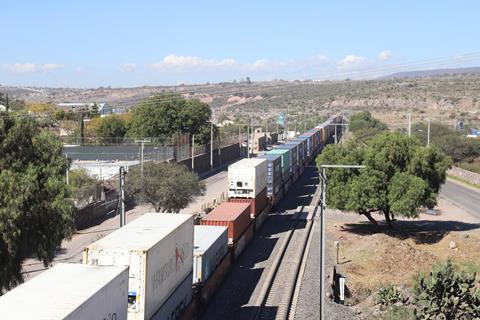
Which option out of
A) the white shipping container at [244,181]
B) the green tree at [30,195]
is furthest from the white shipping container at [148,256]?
the white shipping container at [244,181]

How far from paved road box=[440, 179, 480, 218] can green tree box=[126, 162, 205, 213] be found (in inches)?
1013

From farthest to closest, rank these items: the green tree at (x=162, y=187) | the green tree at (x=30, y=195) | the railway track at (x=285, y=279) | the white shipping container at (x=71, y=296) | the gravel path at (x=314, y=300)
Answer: the green tree at (x=162, y=187)
the railway track at (x=285, y=279)
the gravel path at (x=314, y=300)
the green tree at (x=30, y=195)
the white shipping container at (x=71, y=296)

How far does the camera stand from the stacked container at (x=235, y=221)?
3256 cm

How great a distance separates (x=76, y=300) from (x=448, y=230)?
36.5 meters

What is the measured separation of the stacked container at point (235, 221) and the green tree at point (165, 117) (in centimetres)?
4670

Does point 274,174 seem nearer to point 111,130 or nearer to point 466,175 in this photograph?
point 466,175

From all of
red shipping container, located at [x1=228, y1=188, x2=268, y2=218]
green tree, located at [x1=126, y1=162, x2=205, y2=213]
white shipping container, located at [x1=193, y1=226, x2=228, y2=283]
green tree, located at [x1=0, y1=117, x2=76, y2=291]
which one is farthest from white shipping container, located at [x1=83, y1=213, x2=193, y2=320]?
red shipping container, located at [x1=228, y1=188, x2=268, y2=218]

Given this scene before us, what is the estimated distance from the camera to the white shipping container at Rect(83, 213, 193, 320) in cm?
1677

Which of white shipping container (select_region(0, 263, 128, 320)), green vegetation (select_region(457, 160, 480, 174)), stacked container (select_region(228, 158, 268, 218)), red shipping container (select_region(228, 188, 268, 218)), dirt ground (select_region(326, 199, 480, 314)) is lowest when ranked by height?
green vegetation (select_region(457, 160, 480, 174))

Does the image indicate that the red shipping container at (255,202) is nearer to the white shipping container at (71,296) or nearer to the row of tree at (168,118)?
the white shipping container at (71,296)

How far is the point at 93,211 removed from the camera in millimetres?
48344

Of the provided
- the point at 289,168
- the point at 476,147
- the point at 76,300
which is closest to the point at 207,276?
the point at 76,300

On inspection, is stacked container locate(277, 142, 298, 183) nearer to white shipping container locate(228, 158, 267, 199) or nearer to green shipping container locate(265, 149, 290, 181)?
green shipping container locate(265, 149, 290, 181)

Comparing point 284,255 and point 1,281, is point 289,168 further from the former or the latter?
point 1,281
